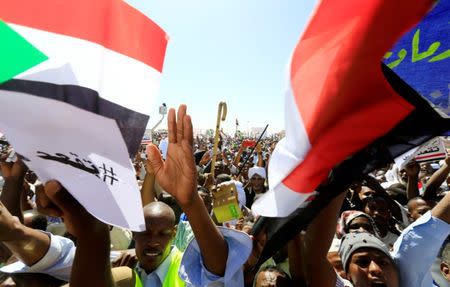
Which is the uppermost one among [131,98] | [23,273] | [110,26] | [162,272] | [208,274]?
[110,26]

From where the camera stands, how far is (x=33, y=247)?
1436 mm

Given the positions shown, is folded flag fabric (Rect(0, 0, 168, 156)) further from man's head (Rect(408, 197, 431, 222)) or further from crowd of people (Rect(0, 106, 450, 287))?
man's head (Rect(408, 197, 431, 222))

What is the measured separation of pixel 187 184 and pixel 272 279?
1016 mm

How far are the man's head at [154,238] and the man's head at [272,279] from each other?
0.86 m

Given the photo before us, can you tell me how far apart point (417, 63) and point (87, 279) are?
1.90 meters

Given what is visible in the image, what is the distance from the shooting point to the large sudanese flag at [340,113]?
94cm

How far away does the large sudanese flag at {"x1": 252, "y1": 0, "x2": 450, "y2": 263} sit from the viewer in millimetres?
937

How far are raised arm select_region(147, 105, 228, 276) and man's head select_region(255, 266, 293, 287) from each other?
2.01 ft

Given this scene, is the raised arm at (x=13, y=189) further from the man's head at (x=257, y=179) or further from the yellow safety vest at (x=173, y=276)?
the man's head at (x=257, y=179)

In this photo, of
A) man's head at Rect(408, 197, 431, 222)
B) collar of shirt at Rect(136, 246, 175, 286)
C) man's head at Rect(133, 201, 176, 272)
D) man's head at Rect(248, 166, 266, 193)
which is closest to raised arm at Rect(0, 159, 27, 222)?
man's head at Rect(133, 201, 176, 272)

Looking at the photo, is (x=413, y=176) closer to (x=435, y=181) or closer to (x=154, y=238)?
(x=435, y=181)

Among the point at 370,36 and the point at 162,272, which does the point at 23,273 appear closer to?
the point at 162,272

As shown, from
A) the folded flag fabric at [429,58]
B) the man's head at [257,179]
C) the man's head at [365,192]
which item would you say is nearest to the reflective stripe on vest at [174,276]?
the folded flag fabric at [429,58]

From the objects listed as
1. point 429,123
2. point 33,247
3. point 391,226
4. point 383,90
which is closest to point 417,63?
point 429,123
